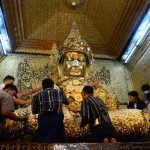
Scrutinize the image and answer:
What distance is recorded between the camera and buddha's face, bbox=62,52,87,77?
487 cm

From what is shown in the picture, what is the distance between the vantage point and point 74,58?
5.05 m

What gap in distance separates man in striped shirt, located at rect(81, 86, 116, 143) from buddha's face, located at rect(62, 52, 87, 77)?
1856 millimetres

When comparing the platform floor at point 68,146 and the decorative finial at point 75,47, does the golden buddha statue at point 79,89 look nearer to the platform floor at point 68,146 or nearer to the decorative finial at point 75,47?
the decorative finial at point 75,47

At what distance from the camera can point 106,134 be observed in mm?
2723

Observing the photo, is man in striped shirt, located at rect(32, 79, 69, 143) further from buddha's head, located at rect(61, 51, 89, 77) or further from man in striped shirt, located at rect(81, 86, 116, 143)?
buddha's head, located at rect(61, 51, 89, 77)

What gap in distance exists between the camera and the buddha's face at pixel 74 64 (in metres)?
4.87

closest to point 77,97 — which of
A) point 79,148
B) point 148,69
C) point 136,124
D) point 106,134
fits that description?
point 136,124

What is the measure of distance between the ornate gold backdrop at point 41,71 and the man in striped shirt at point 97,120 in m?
3.63

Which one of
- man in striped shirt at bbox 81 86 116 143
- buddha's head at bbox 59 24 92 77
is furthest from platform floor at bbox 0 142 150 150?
buddha's head at bbox 59 24 92 77

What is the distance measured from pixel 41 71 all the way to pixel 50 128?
406 cm

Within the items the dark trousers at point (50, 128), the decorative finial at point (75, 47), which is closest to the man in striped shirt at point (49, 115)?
the dark trousers at point (50, 128)

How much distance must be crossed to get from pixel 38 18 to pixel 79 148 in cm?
497

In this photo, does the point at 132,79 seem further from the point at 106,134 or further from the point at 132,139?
the point at 106,134

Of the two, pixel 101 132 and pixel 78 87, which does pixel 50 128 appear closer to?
pixel 101 132
